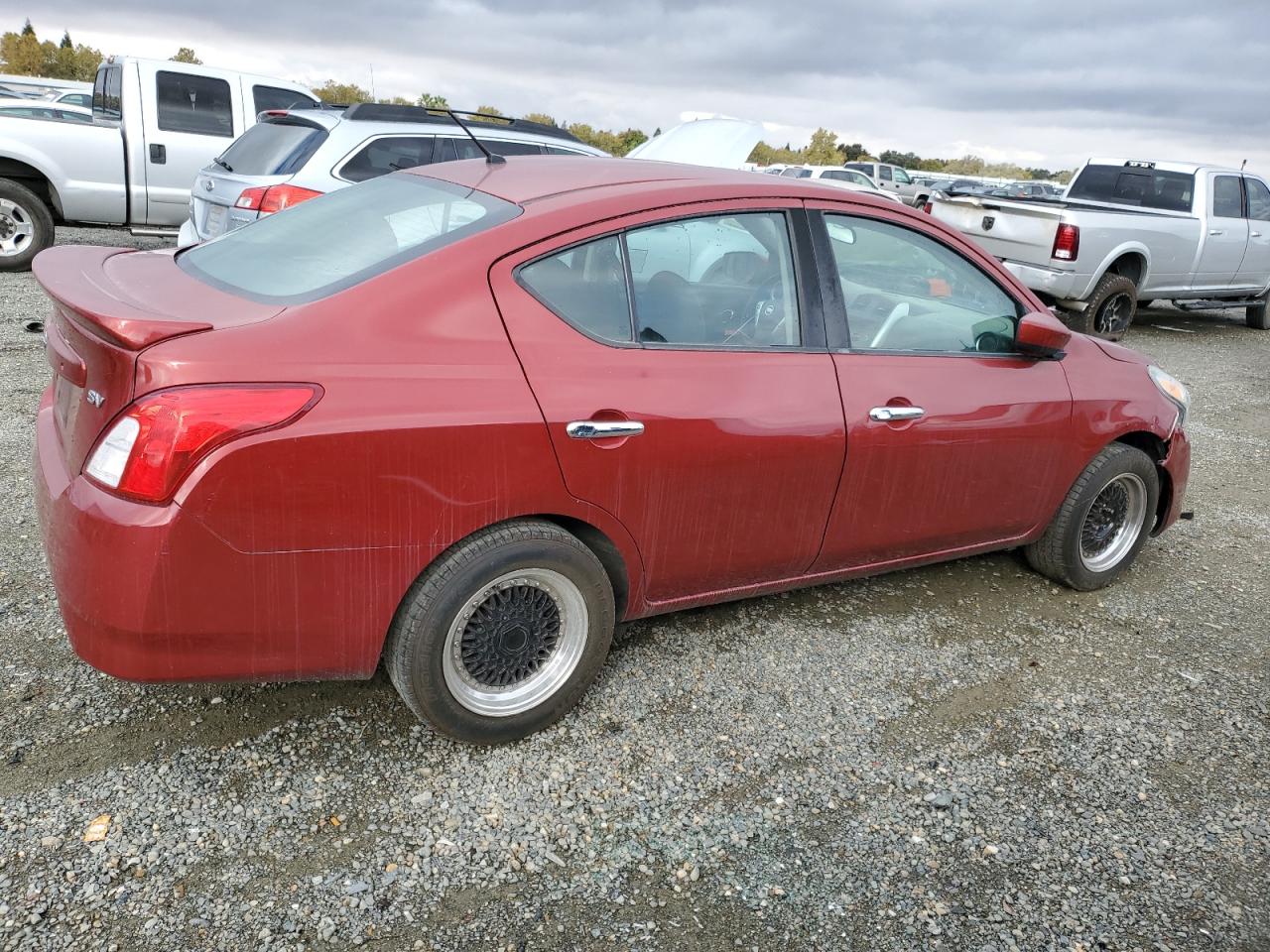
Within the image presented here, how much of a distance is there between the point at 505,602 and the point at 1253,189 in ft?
41.9

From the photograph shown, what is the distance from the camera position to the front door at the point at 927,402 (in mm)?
3221

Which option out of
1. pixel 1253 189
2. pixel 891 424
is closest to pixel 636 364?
pixel 891 424

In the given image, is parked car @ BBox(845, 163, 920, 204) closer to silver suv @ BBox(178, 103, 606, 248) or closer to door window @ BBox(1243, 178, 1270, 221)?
door window @ BBox(1243, 178, 1270, 221)

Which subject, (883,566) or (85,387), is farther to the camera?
(883,566)

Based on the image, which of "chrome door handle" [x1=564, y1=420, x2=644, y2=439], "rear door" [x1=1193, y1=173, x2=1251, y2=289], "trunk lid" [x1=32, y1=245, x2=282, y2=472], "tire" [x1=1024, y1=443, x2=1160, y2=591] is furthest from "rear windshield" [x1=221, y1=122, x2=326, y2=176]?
"rear door" [x1=1193, y1=173, x2=1251, y2=289]

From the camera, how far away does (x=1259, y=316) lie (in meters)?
13.1

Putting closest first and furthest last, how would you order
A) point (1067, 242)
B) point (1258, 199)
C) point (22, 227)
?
point (22, 227)
point (1067, 242)
point (1258, 199)

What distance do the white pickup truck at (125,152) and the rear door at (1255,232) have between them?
11.7 m

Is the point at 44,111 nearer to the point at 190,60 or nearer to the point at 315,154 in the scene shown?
the point at 315,154

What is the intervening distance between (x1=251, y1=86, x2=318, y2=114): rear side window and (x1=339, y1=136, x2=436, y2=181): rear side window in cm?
372

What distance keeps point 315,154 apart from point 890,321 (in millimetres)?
5057

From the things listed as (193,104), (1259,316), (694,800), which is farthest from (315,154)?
(1259,316)

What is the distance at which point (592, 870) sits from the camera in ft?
7.83

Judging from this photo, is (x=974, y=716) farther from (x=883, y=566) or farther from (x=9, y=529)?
(x=9, y=529)
